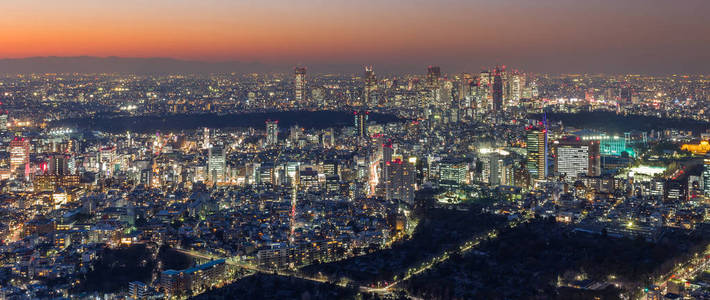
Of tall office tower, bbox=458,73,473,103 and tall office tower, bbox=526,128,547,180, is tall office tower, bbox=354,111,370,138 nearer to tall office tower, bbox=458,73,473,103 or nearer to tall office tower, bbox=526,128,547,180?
tall office tower, bbox=458,73,473,103

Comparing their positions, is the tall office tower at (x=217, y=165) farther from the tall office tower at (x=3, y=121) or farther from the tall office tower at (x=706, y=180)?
the tall office tower at (x=706, y=180)

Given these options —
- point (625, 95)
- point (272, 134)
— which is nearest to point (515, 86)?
point (625, 95)

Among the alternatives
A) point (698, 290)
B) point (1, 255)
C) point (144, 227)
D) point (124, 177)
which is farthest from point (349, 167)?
point (698, 290)

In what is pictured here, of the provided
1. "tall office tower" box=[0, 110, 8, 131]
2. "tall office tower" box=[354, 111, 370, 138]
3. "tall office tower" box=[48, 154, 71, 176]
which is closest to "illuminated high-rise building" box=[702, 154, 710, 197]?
"tall office tower" box=[354, 111, 370, 138]

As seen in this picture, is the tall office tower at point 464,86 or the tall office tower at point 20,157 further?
the tall office tower at point 464,86

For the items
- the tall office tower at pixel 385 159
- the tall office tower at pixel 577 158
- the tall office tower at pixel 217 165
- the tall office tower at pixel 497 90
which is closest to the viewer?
the tall office tower at pixel 385 159

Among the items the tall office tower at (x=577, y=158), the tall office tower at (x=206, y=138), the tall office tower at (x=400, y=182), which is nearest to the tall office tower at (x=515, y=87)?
the tall office tower at (x=206, y=138)
